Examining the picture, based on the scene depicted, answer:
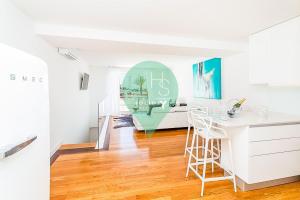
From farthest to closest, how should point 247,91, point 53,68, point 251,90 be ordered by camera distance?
point 247,91 < point 251,90 < point 53,68

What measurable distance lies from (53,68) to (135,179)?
7.88 ft

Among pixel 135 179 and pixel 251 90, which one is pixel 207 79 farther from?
pixel 135 179

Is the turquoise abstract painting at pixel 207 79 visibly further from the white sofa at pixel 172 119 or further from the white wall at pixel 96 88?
the white wall at pixel 96 88

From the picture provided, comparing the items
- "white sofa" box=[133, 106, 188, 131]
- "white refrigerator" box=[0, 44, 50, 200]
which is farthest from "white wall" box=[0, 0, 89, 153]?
"white sofa" box=[133, 106, 188, 131]

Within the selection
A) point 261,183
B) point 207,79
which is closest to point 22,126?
point 261,183

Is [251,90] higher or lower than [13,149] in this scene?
higher

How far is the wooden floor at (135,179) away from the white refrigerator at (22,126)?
3.40 feet

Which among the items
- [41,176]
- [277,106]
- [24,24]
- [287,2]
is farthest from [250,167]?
[24,24]

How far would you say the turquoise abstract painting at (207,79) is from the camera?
4.27m

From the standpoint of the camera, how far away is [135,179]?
2.29 m

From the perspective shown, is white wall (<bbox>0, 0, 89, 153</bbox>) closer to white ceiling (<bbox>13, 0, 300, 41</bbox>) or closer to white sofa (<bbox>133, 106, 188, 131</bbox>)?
white ceiling (<bbox>13, 0, 300, 41</bbox>)

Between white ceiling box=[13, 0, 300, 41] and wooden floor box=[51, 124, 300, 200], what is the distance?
2211 millimetres

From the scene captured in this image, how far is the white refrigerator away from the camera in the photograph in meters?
0.73

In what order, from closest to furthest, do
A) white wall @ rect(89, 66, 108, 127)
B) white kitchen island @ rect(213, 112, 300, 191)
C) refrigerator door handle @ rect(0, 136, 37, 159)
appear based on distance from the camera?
refrigerator door handle @ rect(0, 136, 37, 159)
white kitchen island @ rect(213, 112, 300, 191)
white wall @ rect(89, 66, 108, 127)
